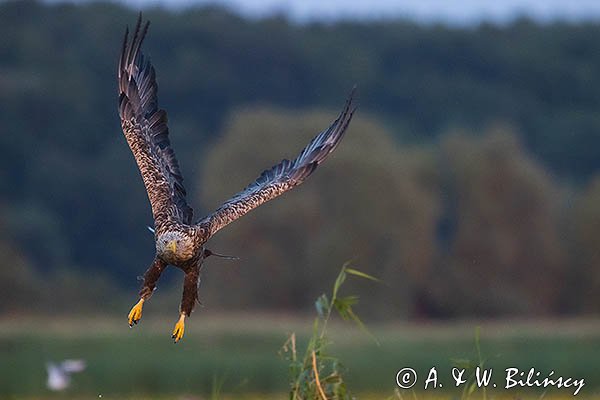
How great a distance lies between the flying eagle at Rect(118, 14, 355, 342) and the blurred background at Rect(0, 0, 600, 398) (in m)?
0.94

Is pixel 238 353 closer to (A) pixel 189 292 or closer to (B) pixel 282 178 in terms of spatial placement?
(B) pixel 282 178

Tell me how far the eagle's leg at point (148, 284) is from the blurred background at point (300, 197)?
0.90 m

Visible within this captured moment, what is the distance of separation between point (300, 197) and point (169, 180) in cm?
3533

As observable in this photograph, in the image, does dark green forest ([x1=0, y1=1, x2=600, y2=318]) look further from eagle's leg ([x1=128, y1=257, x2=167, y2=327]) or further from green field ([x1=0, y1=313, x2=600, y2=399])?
eagle's leg ([x1=128, y1=257, x2=167, y2=327])

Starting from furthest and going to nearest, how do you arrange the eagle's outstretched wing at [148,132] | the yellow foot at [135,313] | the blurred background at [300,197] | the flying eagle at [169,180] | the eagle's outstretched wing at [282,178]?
1. the blurred background at [300,197]
2. the eagle's outstretched wing at [282,178]
3. the eagle's outstretched wing at [148,132]
4. the flying eagle at [169,180]
5. the yellow foot at [135,313]

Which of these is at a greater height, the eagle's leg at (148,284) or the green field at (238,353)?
the green field at (238,353)

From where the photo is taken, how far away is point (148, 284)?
9.56 meters

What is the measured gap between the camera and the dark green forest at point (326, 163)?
44750mm

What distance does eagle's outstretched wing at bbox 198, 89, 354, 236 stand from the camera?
399 inches

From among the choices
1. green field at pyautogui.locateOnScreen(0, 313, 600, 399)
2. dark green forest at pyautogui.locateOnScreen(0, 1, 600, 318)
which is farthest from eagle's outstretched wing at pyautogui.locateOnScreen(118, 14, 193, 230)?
dark green forest at pyautogui.locateOnScreen(0, 1, 600, 318)

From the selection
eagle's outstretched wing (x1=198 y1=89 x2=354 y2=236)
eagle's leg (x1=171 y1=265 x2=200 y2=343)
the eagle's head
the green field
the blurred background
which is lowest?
eagle's leg (x1=171 y1=265 x2=200 y2=343)

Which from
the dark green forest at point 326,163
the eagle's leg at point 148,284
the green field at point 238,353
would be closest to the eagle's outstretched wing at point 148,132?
the eagle's leg at point 148,284

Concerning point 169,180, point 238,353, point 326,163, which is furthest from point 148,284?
point 326,163

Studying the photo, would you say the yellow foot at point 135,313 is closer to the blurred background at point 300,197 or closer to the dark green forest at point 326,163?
the blurred background at point 300,197
